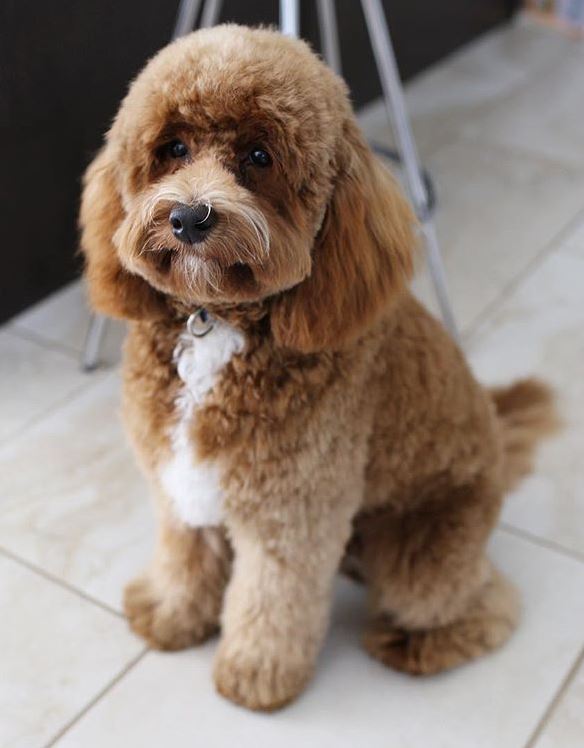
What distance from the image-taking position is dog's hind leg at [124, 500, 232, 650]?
1407 mm

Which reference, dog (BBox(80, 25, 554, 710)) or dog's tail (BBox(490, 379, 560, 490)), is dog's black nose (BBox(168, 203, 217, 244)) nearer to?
dog (BBox(80, 25, 554, 710))

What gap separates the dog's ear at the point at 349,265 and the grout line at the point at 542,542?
0.66m

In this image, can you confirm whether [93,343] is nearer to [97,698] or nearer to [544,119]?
[97,698]

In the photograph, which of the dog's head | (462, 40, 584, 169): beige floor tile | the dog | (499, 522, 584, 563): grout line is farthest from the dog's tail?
(462, 40, 584, 169): beige floor tile

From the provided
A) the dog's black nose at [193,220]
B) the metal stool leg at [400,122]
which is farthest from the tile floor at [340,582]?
the dog's black nose at [193,220]

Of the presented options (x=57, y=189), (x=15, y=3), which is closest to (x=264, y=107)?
(x=15, y=3)

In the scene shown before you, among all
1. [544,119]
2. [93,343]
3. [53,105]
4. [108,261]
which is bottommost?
[544,119]

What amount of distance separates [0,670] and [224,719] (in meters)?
0.33

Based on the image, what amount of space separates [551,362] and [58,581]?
104cm

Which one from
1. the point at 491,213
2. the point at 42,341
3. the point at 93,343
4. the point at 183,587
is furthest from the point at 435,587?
the point at 491,213

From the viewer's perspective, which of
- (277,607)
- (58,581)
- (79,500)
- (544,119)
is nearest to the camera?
(277,607)

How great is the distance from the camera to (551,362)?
2.01m

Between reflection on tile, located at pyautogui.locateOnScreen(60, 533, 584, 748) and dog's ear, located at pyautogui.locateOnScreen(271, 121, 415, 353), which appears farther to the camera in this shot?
reflection on tile, located at pyautogui.locateOnScreen(60, 533, 584, 748)

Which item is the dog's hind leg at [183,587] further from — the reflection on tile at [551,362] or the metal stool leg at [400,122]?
the metal stool leg at [400,122]
